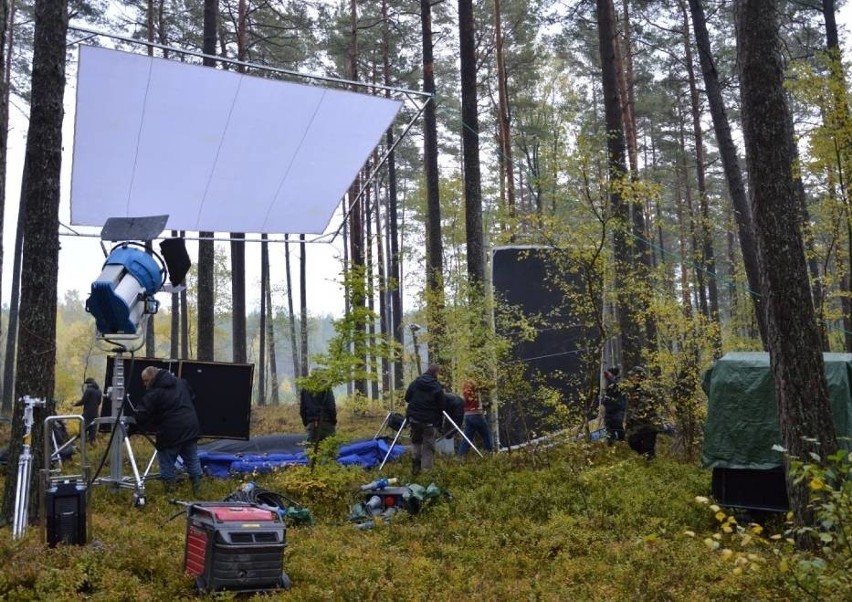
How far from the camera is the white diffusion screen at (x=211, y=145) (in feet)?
32.6

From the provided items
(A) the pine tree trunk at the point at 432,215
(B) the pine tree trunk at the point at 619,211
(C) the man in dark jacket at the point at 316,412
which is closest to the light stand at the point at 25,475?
(C) the man in dark jacket at the point at 316,412

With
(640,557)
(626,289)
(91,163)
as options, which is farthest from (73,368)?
(640,557)

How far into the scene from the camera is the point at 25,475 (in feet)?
20.4

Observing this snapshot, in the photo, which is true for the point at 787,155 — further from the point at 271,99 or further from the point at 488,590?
the point at 271,99

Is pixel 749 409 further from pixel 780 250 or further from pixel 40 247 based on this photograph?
pixel 40 247

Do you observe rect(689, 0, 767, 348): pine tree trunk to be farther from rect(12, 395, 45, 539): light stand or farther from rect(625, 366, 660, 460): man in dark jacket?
rect(12, 395, 45, 539): light stand

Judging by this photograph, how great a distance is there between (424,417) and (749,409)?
388 cm

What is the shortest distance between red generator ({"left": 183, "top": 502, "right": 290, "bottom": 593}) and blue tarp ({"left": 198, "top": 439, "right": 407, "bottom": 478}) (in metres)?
4.03

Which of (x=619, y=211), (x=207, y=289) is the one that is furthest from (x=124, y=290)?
(x=619, y=211)

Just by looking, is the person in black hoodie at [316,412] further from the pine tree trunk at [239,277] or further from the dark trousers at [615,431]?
the pine tree trunk at [239,277]

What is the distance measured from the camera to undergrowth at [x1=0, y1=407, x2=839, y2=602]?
4.90 m

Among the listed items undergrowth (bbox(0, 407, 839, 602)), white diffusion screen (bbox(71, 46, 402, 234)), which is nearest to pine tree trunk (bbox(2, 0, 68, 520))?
undergrowth (bbox(0, 407, 839, 602))

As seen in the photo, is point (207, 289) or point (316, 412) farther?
point (207, 289)

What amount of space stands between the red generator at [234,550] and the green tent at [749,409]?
439 cm
